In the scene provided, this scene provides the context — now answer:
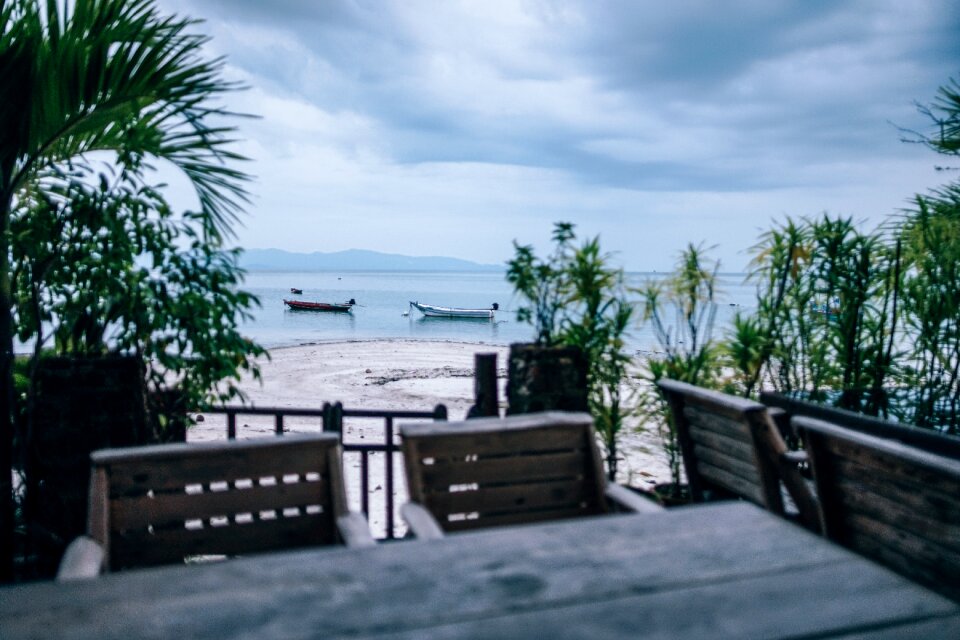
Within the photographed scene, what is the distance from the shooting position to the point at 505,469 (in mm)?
1847

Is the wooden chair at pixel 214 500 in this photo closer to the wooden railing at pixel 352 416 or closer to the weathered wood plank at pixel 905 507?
the weathered wood plank at pixel 905 507

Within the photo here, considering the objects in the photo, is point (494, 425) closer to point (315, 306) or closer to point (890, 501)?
point (890, 501)

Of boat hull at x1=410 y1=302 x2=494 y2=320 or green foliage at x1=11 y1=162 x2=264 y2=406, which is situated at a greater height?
green foliage at x1=11 y1=162 x2=264 y2=406

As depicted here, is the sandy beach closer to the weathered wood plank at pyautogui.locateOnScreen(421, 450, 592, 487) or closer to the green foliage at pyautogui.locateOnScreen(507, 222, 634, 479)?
the green foliage at pyautogui.locateOnScreen(507, 222, 634, 479)

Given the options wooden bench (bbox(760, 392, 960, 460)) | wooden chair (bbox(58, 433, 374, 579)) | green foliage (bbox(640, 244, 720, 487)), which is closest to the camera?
wooden chair (bbox(58, 433, 374, 579))

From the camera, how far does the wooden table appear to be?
98 centimetres

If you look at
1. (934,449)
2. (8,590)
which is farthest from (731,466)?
(8,590)

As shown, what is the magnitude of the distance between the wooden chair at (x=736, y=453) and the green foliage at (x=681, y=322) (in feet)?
3.26

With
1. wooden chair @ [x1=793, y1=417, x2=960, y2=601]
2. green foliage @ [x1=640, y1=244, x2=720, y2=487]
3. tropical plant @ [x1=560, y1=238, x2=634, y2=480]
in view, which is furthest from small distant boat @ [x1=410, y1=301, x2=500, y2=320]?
wooden chair @ [x1=793, y1=417, x2=960, y2=601]

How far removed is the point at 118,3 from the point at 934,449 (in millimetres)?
3106

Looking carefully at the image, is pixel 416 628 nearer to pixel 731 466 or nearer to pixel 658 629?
pixel 658 629

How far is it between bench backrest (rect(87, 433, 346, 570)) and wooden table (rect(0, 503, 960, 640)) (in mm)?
441

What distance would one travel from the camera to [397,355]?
17156mm

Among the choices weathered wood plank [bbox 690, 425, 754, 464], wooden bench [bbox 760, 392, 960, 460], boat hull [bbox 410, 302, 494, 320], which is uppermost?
wooden bench [bbox 760, 392, 960, 460]
